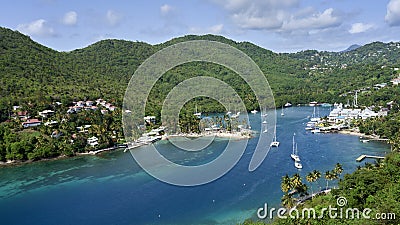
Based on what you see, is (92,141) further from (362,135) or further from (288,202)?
(362,135)

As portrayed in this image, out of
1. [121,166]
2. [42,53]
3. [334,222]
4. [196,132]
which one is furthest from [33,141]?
[42,53]

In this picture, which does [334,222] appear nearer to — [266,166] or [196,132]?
[266,166]

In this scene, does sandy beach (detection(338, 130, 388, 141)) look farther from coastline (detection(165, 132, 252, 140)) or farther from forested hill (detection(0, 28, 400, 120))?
forested hill (detection(0, 28, 400, 120))
